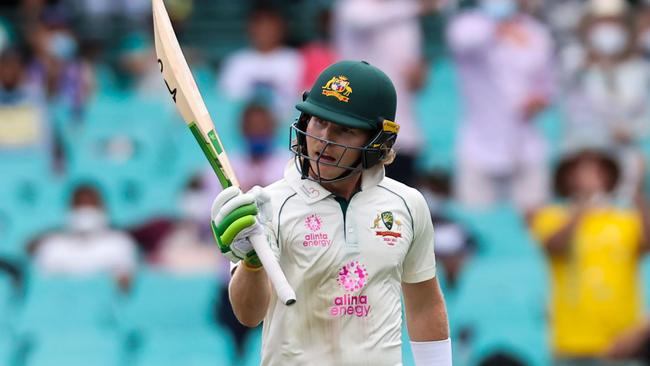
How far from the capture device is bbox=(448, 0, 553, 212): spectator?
10.4 m

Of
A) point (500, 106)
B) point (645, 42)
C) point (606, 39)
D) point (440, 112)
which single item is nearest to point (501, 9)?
point (500, 106)

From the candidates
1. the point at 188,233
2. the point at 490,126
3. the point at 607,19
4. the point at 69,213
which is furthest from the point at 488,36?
the point at 69,213

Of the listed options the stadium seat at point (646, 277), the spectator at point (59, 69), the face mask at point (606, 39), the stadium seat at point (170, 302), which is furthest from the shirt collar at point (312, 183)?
the spectator at point (59, 69)

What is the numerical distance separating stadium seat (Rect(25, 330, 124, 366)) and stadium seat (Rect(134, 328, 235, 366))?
0.53ft

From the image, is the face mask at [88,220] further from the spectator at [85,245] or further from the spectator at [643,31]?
the spectator at [643,31]

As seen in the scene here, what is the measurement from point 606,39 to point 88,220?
4.18 metres

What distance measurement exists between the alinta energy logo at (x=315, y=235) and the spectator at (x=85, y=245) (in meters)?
5.41

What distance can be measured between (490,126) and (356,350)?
612 cm

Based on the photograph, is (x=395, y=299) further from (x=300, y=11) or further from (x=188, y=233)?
(x=300, y=11)

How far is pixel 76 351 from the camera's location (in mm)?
8656

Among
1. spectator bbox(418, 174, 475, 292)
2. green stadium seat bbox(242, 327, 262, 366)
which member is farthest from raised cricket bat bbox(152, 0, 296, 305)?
spectator bbox(418, 174, 475, 292)

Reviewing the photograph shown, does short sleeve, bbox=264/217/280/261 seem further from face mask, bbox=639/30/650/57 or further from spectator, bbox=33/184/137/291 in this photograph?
face mask, bbox=639/30/650/57

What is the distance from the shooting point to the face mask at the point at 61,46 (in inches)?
527

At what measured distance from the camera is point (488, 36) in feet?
34.1
